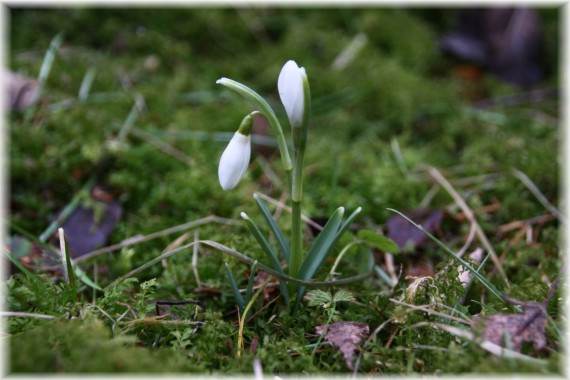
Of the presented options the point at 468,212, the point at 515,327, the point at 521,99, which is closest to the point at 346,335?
the point at 515,327

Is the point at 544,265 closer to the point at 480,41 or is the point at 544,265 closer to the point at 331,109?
the point at 331,109

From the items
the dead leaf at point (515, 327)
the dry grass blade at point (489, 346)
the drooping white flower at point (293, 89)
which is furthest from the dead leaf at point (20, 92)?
the dead leaf at point (515, 327)

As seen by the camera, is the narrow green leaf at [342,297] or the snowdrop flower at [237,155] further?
the narrow green leaf at [342,297]

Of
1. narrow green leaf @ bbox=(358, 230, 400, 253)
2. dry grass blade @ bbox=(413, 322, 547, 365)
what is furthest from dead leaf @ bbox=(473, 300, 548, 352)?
narrow green leaf @ bbox=(358, 230, 400, 253)

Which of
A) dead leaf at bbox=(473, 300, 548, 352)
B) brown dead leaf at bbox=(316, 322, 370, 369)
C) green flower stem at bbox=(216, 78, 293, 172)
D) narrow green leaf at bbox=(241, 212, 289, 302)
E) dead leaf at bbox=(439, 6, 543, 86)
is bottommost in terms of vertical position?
brown dead leaf at bbox=(316, 322, 370, 369)

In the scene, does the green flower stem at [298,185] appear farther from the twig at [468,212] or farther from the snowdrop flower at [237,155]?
the twig at [468,212]

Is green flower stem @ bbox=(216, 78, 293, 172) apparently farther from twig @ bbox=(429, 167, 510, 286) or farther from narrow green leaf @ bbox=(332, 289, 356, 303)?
twig @ bbox=(429, 167, 510, 286)

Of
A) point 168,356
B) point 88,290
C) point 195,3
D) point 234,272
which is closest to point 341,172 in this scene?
point 234,272
